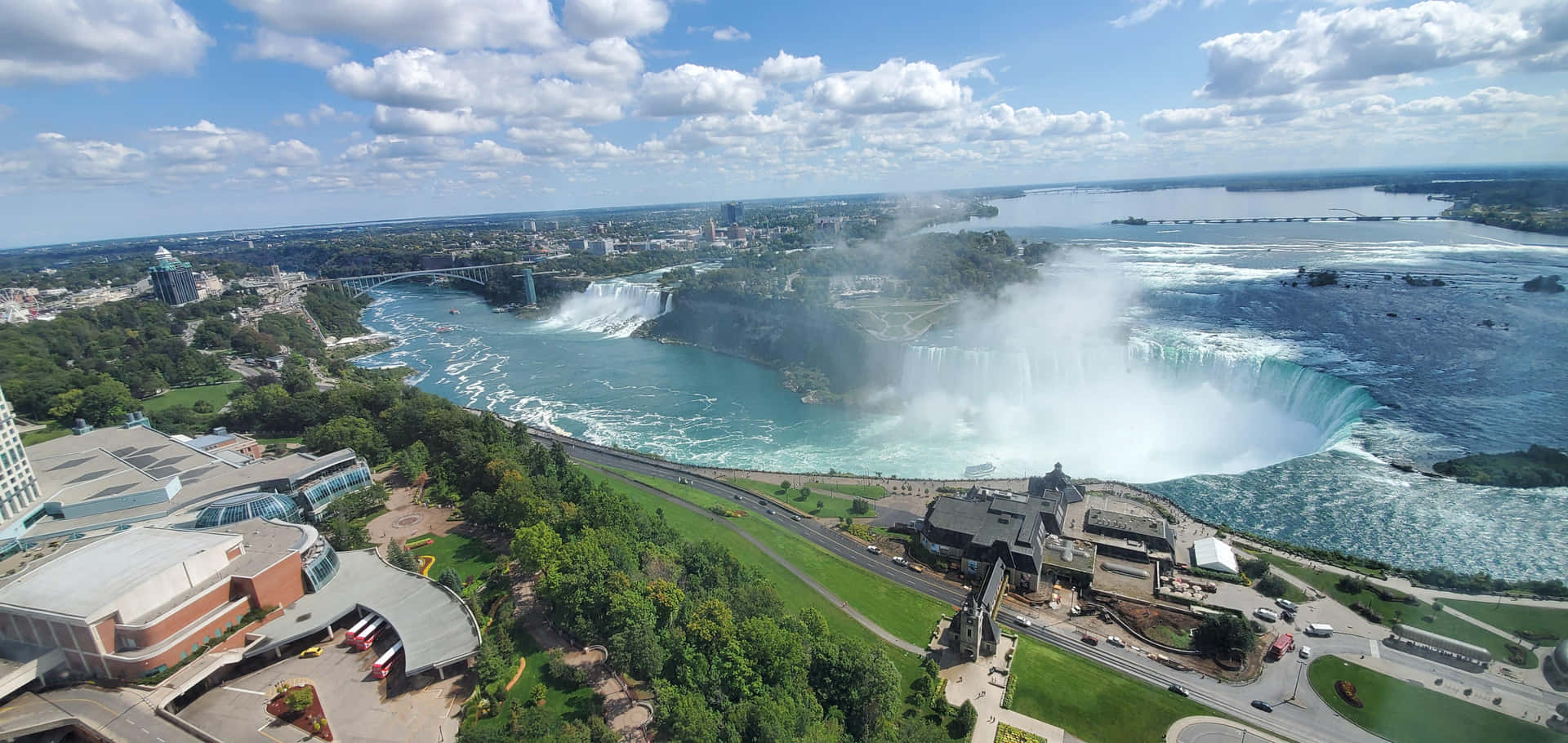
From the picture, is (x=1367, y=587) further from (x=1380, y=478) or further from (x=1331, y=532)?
(x=1380, y=478)

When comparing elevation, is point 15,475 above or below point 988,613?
above

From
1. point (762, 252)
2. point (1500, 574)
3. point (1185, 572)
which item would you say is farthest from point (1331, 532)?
point (762, 252)

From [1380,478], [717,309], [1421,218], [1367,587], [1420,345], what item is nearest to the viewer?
[1367,587]

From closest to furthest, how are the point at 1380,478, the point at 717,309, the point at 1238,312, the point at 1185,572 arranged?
the point at 1185,572
the point at 1380,478
the point at 1238,312
the point at 717,309

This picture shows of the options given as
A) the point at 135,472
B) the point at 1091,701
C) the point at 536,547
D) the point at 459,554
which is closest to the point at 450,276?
the point at 135,472

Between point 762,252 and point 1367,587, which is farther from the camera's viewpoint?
point 762,252
